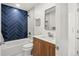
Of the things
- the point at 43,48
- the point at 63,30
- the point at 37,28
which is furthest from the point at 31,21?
the point at 63,30

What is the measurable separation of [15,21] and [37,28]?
43cm

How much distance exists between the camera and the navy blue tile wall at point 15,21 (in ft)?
5.08

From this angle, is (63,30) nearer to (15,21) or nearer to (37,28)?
(37,28)

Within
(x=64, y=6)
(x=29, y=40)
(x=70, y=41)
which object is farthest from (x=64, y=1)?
(x=29, y=40)

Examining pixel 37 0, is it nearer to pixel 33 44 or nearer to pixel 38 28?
pixel 38 28

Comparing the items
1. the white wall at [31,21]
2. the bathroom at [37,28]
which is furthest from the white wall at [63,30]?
the white wall at [31,21]

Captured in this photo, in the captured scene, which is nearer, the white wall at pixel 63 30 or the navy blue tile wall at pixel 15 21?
the white wall at pixel 63 30

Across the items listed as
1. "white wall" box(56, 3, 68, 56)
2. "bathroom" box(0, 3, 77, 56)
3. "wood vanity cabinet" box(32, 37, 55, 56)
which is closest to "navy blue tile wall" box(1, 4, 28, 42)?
"bathroom" box(0, 3, 77, 56)

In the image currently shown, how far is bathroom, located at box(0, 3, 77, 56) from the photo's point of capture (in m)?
1.17

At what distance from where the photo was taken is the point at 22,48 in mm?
1765

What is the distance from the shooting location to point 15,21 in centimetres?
171

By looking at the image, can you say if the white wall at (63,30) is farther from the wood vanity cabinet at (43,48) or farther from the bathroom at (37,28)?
the wood vanity cabinet at (43,48)

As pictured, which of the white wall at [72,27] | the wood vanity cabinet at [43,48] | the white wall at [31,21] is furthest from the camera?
the white wall at [31,21]

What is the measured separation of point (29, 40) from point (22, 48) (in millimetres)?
232
